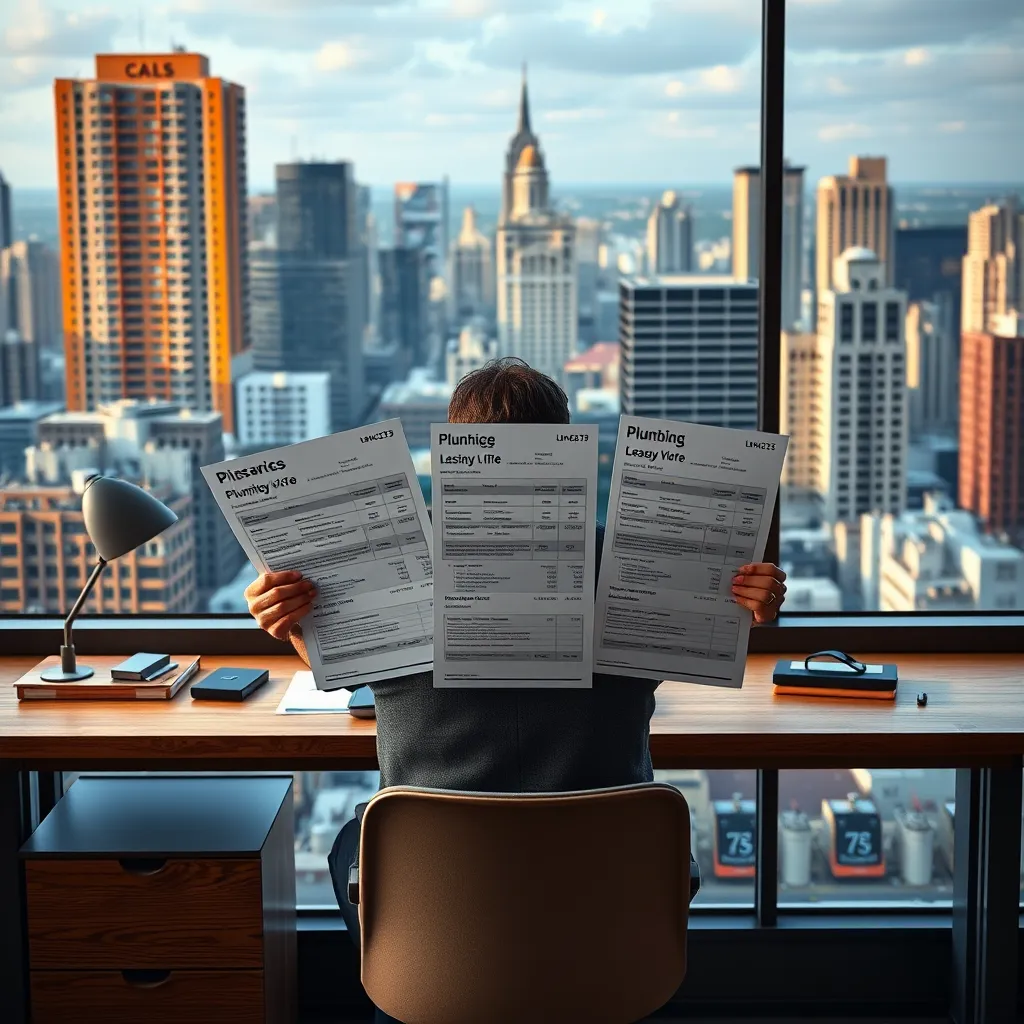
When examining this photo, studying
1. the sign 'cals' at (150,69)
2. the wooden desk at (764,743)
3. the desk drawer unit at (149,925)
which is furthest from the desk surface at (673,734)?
the sign 'cals' at (150,69)

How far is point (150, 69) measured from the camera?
118 inches

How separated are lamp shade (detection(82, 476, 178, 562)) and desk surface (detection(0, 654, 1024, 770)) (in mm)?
301

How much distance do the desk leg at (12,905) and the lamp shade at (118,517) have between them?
0.43m

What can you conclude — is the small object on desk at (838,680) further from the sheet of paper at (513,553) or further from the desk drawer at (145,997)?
the desk drawer at (145,997)

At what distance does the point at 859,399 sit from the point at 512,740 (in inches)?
76.8

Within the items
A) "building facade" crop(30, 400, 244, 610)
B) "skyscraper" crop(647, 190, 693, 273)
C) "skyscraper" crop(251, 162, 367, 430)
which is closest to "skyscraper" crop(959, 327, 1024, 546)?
"skyscraper" crop(647, 190, 693, 273)

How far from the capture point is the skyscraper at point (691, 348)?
2.56 metres

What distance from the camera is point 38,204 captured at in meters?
2.92

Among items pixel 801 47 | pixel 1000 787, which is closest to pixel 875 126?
pixel 801 47

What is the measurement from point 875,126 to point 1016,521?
46.8 inches

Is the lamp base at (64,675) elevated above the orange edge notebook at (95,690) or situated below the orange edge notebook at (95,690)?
above

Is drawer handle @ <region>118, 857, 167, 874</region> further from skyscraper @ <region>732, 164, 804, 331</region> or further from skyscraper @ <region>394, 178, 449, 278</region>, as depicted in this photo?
skyscraper @ <region>394, 178, 449, 278</region>

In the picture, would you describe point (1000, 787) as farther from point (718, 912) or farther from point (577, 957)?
point (577, 957)

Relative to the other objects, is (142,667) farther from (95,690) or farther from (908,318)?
(908,318)
